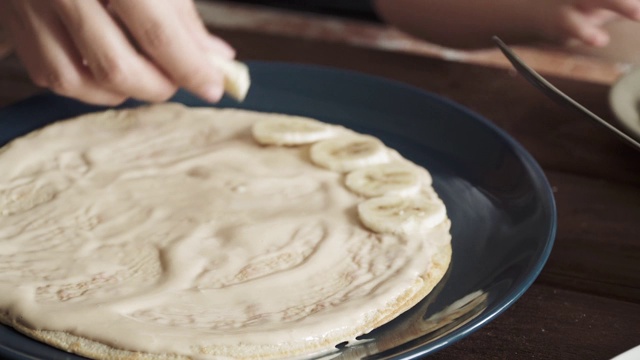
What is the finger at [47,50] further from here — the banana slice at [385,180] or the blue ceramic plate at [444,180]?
the banana slice at [385,180]

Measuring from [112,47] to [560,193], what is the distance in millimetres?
699

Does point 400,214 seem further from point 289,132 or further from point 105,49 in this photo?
point 105,49

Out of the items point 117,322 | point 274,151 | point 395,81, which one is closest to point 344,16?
point 395,81

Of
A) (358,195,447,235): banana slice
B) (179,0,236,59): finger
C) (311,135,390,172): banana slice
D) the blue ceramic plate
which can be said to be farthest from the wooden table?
(179,0,236,59): finger

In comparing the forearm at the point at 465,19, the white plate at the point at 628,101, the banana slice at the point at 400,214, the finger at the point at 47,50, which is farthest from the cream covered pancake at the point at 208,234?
the forearm at the point at 465,19

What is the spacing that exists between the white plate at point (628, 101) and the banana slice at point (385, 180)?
33 cm

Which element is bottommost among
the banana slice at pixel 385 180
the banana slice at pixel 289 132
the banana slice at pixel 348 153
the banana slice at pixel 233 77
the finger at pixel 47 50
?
the banana slice at pixel 385 180

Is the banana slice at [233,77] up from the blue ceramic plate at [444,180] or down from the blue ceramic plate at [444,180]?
up

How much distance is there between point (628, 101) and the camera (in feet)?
4.23

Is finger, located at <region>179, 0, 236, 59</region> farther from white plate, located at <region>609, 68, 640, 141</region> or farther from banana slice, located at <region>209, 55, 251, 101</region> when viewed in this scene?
white plate, located at <region>609, 68, 640, 141</region>

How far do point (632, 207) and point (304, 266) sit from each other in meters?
0.53

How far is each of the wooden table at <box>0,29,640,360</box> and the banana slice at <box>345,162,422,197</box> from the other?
0.72ft

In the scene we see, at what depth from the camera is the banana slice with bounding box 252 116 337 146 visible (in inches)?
50.3

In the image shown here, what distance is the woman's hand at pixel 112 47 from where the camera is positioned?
1049 millimetres
